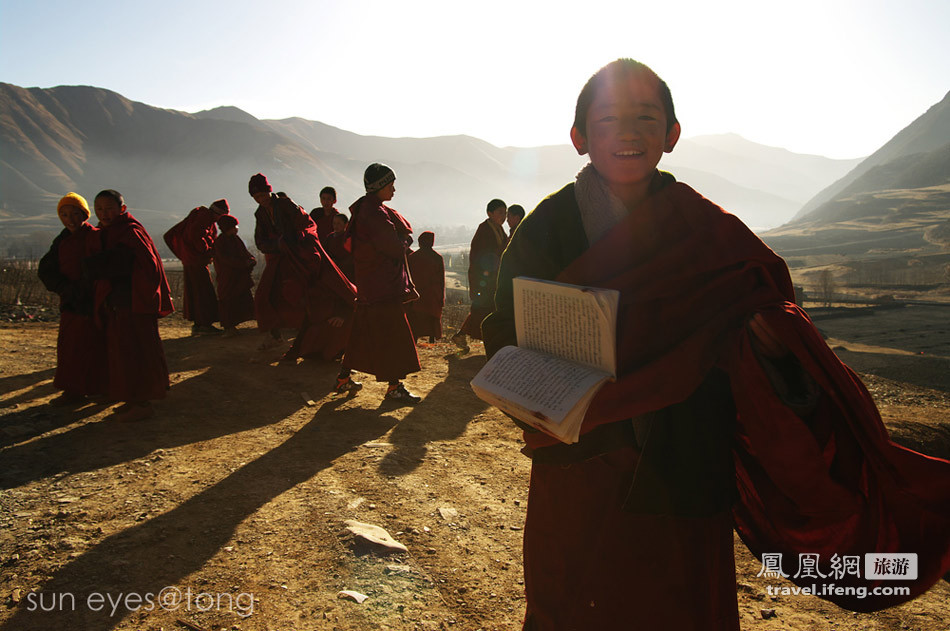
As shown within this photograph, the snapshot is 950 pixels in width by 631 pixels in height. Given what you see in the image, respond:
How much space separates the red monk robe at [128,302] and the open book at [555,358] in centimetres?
396

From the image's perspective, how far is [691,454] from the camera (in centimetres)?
142

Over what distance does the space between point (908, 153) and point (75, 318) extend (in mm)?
181504

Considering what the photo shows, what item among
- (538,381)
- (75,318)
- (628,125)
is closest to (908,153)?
(628,125)

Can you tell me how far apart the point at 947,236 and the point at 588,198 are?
253ft

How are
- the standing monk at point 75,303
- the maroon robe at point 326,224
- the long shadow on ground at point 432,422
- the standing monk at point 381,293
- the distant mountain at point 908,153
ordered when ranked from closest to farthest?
the long shadow on ground at point 432,422
the standing monk at point 75,303
the standing monk at point 381,293
the maroon robe at point 326,224
the distant mountain at point 908,153

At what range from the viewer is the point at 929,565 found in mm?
1279

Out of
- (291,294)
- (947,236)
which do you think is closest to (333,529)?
(291,294)

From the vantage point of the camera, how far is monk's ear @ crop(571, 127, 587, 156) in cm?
163

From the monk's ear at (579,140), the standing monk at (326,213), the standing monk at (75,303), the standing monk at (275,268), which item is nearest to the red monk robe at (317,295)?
the standing monk at (275,268)

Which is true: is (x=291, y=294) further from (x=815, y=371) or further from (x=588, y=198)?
(x=815, y=371)

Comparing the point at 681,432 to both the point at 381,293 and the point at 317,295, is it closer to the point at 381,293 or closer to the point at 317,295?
the point at 381,293

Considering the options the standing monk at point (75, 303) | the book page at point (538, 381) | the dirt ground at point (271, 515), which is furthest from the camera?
the standing monk at point (75, 303)

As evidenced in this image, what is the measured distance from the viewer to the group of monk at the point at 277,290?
4398mm

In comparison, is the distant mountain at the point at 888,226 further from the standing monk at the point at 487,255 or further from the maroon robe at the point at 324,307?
the maroon robe at the point at 324,307
